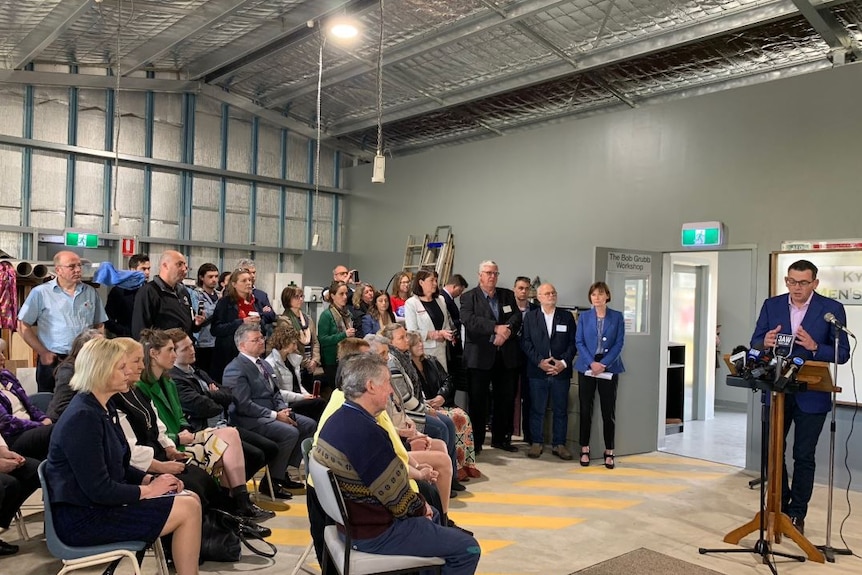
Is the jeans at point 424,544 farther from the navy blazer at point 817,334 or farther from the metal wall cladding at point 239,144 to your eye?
the metal wall cladding at point 239,144

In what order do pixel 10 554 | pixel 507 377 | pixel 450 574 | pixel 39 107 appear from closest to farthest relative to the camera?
pixel 450 574 < pixel 10 554 < pixel 507 377 < pixel 39 107

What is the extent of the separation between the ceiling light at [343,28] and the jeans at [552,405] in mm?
3917

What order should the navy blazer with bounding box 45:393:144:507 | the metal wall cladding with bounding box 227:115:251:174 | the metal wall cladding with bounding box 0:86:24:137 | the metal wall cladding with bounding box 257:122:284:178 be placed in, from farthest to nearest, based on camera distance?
the metal wall cladding with bounding box 257:122:284:178 < the metal wall cladding with bounding box 227:115:251:174 < the metal wall cladding with bounding box 0:86:24:137 < the navy blazer with bounding box 45:393:144:507

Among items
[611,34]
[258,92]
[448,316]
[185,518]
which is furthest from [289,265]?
[185,518]

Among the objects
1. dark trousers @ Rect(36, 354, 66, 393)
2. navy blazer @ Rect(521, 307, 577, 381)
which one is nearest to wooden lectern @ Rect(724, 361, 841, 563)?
navy blazer @ Rect(521, 307, 577, 381)

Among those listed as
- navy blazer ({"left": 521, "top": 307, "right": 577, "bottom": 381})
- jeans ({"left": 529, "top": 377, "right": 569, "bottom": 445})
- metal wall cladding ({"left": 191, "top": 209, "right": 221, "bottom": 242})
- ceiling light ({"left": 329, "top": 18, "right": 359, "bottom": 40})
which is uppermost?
ceiling light ({"left": 329, "top": 18, "right": 359, "bottom": 40})

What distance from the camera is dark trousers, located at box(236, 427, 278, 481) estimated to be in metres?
4.34

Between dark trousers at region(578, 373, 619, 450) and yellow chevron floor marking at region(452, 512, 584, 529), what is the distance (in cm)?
176

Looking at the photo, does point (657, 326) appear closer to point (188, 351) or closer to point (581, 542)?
point (581, 542)

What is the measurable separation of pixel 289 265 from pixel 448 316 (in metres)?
5.36

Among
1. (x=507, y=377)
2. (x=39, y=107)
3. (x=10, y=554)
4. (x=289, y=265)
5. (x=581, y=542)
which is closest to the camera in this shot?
(x=10, y=554)

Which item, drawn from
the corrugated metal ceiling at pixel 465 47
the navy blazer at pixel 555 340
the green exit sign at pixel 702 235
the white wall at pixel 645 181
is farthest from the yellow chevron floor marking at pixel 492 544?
the corrugated metal ceiling at pixel 465 47

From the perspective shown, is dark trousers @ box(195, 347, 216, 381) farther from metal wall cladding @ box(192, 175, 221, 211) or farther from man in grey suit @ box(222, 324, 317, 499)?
metal wall cladding @ box(192, 175, 221, 211)

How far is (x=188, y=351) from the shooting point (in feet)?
14.2
